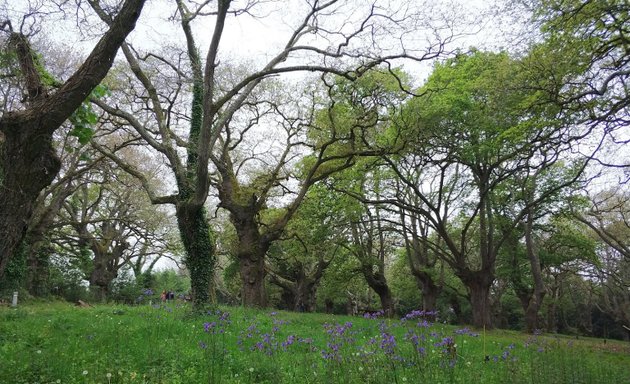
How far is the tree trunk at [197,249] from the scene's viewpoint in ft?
38.1

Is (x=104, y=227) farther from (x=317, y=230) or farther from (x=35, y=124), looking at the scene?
(x=35, y=124)

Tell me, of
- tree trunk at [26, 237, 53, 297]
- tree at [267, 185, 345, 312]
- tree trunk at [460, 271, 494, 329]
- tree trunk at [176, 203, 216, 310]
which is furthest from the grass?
tree trunk at [26, 237, 53, 297]

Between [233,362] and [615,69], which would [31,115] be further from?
[615,69]

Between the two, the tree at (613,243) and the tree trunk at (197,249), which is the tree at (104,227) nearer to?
the tree trunk at (197,249)

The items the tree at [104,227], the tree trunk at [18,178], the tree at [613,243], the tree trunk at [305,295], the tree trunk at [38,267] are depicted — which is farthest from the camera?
the tree trunk at [305,295]

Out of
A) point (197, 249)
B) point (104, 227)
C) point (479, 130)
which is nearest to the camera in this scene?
point (197, 249)

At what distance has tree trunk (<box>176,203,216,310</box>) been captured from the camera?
11609 mm

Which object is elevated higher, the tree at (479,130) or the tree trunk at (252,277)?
the tree at (479,130)

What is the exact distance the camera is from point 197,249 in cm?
1216

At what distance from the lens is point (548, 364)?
5422 mm

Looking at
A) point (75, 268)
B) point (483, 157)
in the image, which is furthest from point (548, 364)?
point (75, 268)

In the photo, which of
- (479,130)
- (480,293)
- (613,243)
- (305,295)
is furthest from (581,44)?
(305,295)

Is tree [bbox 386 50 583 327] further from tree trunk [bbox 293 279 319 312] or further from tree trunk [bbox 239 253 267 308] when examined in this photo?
tree trunk [bbox 293 279 319 312]

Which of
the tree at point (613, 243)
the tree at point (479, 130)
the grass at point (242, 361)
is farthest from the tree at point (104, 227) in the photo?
the tree at point (613, 243)
